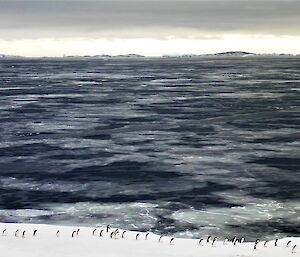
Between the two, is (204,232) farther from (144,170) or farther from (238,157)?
(238,157)

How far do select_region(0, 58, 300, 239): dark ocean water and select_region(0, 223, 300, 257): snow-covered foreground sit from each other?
12.1 feet

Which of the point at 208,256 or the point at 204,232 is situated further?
the point at 204,232

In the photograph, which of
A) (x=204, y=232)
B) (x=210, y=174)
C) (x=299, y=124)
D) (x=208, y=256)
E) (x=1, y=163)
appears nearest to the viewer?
(x=208, y=256)

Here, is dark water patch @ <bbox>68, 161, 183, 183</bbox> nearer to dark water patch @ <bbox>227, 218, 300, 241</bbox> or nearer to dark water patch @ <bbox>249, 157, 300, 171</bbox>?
dark water patch @ <bbox>249, 157, 300, 171</bbox>

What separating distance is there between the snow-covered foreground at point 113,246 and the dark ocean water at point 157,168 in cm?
369

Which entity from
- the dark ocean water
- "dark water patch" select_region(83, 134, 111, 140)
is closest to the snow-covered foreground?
the dark ocean water

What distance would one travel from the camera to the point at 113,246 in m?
20.7

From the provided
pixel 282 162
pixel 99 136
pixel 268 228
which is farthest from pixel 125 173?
pixel 99 136

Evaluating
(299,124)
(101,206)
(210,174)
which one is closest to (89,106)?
(299,124)

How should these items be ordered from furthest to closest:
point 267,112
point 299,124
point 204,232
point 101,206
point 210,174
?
1. point 267,112
2. point 299,124
3. point 210,174
4. point 101,206
5. point 204,232

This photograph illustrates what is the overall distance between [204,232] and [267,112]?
47.0 m

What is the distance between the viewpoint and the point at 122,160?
1631 inches

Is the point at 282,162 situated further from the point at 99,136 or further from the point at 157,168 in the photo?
the point at 99,136

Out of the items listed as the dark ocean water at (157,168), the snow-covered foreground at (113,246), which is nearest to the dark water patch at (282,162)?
the dark ocean water at (157,168)
